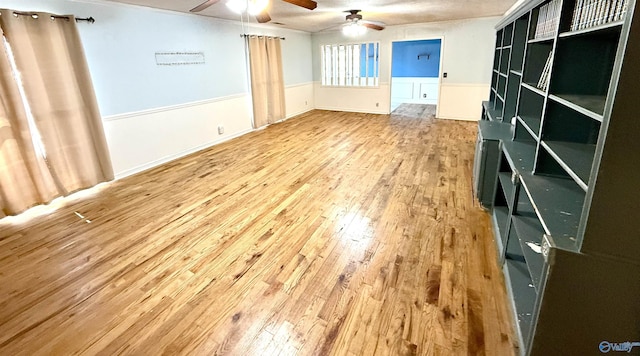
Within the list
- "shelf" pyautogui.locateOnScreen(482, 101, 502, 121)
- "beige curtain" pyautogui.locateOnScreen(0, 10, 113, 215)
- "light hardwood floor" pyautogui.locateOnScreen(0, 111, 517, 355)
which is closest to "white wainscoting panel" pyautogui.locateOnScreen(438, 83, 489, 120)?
"shelf" pyautogui.locateOnScreen(482, 101, 502, 121)

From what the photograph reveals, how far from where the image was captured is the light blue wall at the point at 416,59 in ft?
30.9

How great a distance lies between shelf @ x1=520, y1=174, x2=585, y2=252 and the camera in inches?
49.5

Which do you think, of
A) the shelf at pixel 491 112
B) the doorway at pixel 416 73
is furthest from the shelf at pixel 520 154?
the doorway at pixel 416 73

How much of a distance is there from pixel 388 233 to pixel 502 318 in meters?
1.04

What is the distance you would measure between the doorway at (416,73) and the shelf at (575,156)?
7.58 m

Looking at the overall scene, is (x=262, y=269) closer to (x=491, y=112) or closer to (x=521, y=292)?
(x=521, y=292)

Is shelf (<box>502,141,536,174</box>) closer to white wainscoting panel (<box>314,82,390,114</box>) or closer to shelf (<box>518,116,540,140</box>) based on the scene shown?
shelf (<box>518,116,540,140</box>)

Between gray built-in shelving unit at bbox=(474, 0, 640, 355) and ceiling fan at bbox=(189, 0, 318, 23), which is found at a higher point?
ceiling fan at bbox=(189, 0, 318, 23)

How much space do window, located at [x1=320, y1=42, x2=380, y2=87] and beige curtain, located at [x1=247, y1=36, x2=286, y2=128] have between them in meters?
1.88

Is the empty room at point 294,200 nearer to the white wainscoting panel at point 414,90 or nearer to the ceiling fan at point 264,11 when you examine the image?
the ceiling fan at point 264,11

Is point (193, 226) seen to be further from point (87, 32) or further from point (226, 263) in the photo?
point (87, 32)

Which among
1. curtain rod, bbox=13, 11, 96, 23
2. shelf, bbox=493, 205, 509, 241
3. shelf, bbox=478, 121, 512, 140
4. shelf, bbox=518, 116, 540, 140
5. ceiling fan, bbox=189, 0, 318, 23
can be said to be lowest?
shelf, bbox=493, 205, 509, 241

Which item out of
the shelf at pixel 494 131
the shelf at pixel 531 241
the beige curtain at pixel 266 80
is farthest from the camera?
the beige curtain at pixel 266 80

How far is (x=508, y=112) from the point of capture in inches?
138
